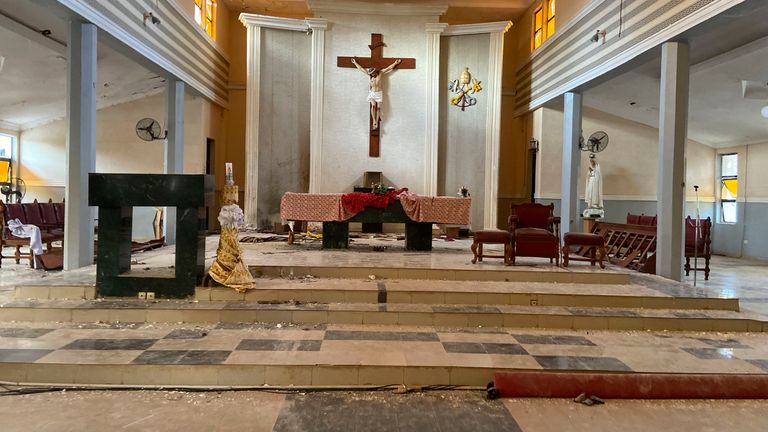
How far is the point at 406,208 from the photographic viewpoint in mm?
7285

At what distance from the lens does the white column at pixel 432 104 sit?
11.2m

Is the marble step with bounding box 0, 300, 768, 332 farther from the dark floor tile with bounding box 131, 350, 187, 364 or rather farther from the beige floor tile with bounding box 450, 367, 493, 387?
the beige floor tile with bounding box 450, 367, 493, 387

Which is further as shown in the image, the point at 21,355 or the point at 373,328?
the point at 373,328

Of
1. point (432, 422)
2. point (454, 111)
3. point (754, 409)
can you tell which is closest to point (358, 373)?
point (432, 422)

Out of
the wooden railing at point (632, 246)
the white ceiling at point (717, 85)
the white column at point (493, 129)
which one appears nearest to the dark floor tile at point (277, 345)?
the wooden railing at point (632, 246)

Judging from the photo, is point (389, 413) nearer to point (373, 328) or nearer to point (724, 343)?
point (373, 328)

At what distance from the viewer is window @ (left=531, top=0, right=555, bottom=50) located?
10.7 m

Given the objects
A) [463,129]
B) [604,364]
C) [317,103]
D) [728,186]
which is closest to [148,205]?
[604,364]

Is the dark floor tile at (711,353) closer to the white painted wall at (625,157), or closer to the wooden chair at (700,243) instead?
the wooden chair at (700,243)

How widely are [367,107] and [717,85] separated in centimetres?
680

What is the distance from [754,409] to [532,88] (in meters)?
9.23

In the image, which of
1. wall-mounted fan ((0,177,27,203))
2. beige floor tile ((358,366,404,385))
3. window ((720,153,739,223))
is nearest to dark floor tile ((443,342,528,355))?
beige floor tile ((358,366,404,385))

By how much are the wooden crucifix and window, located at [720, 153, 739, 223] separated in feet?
26.1

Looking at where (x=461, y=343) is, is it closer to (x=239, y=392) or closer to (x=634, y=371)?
(x=634, y=371)
